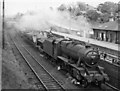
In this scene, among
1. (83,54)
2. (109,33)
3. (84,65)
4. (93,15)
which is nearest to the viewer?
(83,54)

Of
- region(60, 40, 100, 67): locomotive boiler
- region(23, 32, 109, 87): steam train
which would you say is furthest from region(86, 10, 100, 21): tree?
region(60, 40, 100, 67): locomotive boiler

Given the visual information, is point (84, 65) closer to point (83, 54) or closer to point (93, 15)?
point (83, 54)

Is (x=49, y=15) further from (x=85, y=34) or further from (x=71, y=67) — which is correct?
(x=71, y=67)

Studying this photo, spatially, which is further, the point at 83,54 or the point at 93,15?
the point at 93,15

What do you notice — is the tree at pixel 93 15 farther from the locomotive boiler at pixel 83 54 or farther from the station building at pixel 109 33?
the locomotive boiler at pixel 83 54

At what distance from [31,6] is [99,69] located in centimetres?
2625

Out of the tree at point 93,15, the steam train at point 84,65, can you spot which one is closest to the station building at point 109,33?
the steam train at point 84,65

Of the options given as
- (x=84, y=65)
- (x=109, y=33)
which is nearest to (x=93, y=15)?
(x=109, y=33)

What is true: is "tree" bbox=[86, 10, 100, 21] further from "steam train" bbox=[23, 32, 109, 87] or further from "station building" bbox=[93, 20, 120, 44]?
"steam train" bbox=[23, 32, 109, 87]

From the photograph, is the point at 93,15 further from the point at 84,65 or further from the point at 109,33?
the point at 84,65

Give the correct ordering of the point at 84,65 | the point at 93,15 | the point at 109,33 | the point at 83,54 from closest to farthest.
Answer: the point at 83,54 → the point at 84,65 → the point at 109,33 → the point at 93,15

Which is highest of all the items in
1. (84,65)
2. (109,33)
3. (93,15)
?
(93,15)

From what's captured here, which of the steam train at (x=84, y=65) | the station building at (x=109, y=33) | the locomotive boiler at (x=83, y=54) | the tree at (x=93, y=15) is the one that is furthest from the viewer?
the tree at (x=93, y=15)

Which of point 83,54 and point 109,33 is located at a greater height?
→ point 109,33
